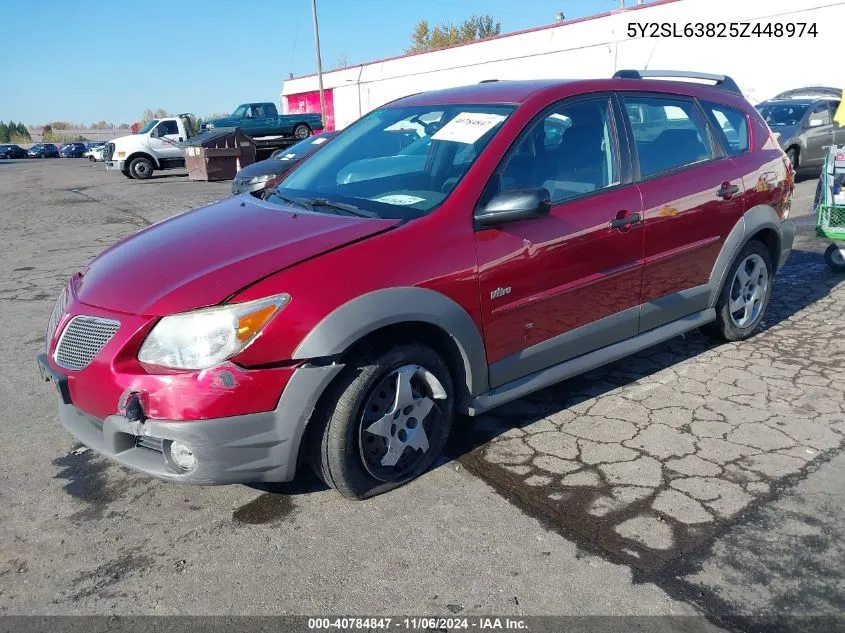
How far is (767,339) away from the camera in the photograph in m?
5.00

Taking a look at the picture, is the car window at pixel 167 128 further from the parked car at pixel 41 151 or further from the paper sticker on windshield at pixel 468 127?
the parked car at pixel 41 151

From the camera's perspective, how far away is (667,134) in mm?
4250

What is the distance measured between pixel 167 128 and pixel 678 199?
24.0 meters

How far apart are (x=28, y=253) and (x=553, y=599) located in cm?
945

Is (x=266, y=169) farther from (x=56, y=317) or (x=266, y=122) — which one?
(x=266, y=122)

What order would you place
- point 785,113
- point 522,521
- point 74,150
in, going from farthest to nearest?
1. point 74,150
2. point 785,113
3. point 522,521

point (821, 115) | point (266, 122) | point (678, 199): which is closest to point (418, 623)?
point (678, 199)

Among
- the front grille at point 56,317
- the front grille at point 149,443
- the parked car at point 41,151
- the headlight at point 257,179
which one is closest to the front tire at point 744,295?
the front grille at point 149,443

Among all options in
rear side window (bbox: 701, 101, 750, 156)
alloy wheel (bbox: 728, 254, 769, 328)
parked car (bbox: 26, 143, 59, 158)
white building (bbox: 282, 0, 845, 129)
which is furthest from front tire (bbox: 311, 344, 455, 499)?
parked car (bbox: 26, 143, 59, 158)

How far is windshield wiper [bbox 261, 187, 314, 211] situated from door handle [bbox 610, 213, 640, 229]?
1.57 m

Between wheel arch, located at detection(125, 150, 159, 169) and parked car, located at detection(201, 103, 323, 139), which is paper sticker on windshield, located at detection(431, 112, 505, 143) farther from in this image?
parked car, located at detection(201, 103, 323, 139)

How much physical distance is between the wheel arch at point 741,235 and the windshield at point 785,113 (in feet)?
33.0

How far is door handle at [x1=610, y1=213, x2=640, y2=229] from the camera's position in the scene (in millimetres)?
3711

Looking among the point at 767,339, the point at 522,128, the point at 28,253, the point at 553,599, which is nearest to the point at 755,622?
the point at 553,599
